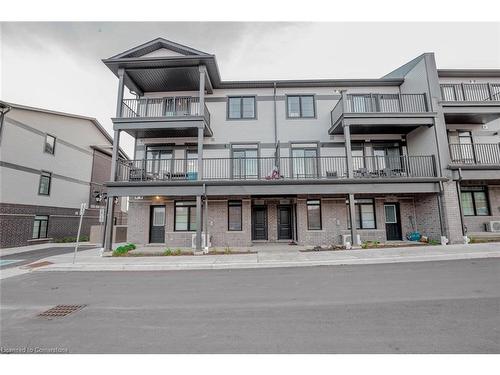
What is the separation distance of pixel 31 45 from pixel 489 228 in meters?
26.3

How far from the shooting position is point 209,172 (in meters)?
13.3

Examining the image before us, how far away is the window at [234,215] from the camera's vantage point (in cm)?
1316

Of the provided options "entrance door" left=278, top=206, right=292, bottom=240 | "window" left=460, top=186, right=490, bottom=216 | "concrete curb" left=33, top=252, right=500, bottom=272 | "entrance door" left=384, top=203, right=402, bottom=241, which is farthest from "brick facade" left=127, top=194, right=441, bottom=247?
"concrete curb" left=33, top=252, right=500, bottom=272

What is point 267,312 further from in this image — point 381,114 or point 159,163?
point 381,114

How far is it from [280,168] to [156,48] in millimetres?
9234

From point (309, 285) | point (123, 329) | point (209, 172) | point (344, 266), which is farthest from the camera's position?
point (209, 172)

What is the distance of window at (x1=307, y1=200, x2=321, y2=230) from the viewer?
514 inches

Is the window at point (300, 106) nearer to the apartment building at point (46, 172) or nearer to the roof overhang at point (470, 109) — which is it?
the roof overhang at point (470, 109)

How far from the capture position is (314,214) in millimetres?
13203

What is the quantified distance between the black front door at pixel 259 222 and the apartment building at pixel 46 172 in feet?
49.0

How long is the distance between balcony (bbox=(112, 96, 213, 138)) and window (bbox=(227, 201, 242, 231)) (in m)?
4.32

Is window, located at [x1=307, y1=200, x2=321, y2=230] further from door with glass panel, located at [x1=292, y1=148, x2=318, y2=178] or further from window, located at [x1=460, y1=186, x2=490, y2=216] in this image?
window, located at [x1=460, y1=186, x2=490, y2=216]

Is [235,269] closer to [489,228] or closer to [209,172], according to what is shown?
[209,172]

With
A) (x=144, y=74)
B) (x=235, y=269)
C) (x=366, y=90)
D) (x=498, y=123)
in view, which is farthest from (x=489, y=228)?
(x=144, y=74)
